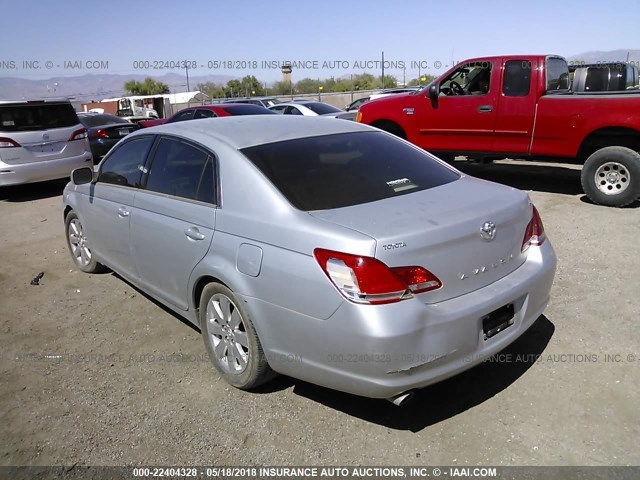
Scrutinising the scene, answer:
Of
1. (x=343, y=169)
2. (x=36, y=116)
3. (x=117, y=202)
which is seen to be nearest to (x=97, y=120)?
(x=36, y=116)

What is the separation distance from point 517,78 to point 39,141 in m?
7.96

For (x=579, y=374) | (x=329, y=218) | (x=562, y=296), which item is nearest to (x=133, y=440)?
(x=329, y=218)

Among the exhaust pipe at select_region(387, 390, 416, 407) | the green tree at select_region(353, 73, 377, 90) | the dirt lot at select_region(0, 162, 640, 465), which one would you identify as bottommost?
the dirt lot at select_region(0, 162, 640, 465)

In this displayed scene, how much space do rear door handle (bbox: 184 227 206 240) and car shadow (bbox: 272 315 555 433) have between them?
102 centimetres

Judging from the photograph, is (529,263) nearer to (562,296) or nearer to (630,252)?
(562,296)

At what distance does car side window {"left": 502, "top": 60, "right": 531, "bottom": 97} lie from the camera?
7.38 metres

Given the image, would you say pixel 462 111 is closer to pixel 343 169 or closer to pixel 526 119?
pixel 526 119

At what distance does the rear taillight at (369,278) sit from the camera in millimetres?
2336

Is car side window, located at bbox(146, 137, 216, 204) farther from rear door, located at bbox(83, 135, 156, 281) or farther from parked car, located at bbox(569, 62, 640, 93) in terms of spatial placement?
parked car, located at bbox(569, 62, 640, 93)

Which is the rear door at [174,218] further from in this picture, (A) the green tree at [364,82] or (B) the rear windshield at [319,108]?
(A) the green tree at [364,82]

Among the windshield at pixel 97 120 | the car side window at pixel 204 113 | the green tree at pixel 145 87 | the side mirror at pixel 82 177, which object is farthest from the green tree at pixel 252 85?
the side mirror at pixel 82 177

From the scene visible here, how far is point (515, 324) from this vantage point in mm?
2818

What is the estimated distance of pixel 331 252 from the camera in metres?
2.42

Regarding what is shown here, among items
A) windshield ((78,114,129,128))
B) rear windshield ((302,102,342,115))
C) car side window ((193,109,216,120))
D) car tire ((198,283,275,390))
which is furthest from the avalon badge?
windshield ((78,114,129,128))
